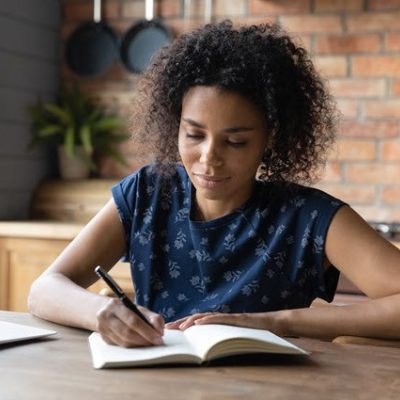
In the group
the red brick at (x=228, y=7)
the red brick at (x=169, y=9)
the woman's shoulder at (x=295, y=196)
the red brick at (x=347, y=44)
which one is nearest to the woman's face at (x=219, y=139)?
the woman's shoulder at (x=295, y=196)

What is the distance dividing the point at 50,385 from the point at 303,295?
0.79 m

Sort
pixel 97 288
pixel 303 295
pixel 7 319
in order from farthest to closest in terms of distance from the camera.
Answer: pixel 97 288 → pixel 303 295 → pixel 7 319

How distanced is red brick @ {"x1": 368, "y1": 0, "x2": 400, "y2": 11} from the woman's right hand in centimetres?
206

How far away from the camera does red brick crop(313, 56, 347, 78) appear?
10.4 ft

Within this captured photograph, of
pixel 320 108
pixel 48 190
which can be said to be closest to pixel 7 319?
pixel 320 108

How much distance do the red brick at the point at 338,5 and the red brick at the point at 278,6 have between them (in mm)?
43

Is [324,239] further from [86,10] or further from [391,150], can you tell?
[86,10]

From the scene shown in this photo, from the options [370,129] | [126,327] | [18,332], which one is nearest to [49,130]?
[370,129]

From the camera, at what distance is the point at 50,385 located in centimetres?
115

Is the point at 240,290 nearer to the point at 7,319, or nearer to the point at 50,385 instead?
the point at 7,319

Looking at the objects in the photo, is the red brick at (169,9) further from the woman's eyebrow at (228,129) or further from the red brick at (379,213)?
the woman's eyebrow at (228,129)

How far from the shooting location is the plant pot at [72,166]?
11.6 feet

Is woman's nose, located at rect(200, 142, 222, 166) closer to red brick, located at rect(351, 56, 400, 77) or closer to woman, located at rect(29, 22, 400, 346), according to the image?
woman, located at rect(29, 22, 400, 346)

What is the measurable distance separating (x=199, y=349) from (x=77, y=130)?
2340 mm
